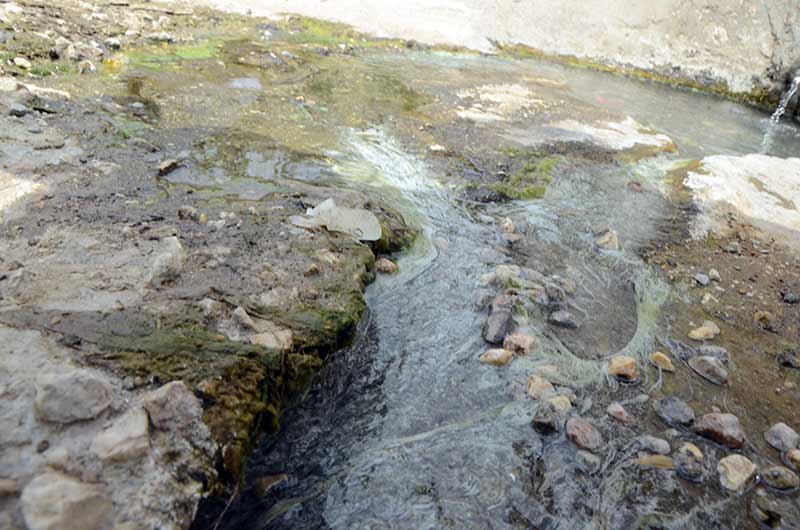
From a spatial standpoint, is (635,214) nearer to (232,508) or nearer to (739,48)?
(232,508)

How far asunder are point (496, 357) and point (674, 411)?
3.24ft

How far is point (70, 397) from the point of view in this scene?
188 centimetres

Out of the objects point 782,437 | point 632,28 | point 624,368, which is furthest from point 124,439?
point 632,28

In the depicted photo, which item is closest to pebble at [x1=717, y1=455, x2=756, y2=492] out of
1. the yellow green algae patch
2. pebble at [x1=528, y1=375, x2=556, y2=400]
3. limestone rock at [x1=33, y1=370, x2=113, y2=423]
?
pebble at [x1=528, y1=375, x2=556, y2=400]

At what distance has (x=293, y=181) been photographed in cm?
464

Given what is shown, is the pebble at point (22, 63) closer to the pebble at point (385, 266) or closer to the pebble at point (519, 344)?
the pebble at point (385, 266)

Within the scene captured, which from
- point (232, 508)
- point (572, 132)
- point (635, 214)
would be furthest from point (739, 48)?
point (232, 508)

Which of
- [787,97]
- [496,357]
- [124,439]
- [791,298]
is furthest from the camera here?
[787,97]

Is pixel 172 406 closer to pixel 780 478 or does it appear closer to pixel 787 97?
pixel 780 478

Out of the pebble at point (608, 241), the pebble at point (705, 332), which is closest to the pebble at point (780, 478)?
the pebble at point (705, 332)

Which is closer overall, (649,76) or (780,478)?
(780,478)

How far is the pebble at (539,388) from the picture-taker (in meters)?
2.93

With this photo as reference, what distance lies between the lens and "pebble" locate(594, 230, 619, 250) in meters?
4.63

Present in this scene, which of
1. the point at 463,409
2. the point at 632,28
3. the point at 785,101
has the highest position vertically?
the point at 632,28
